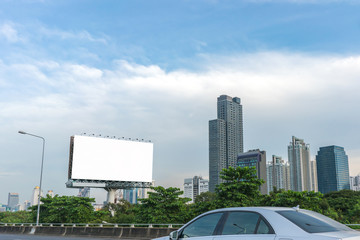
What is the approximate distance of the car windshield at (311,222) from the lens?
18.0 ft

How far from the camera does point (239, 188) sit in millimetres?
36375

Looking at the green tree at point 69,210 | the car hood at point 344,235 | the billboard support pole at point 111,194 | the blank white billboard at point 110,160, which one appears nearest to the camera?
the car hood at point 344,235

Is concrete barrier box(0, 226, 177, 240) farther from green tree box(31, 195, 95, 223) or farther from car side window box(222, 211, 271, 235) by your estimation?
green tree box(31, 195, 95, 223)

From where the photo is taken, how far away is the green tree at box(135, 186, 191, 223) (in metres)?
44.4

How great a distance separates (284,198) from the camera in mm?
37812

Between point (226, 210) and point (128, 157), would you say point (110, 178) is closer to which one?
point (128, 157)

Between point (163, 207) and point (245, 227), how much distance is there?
133 ft

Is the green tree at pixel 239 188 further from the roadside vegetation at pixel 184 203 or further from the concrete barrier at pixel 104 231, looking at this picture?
the concrete barrier at pixel 104 231

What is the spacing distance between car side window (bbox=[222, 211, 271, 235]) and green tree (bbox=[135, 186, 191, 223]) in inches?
1515

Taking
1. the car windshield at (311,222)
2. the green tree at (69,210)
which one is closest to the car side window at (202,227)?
the car windshield at (311,222)

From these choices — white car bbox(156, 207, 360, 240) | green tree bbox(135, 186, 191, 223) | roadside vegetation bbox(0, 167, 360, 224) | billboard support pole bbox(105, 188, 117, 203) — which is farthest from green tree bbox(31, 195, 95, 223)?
white car bbox(156, 207, 360, 240)

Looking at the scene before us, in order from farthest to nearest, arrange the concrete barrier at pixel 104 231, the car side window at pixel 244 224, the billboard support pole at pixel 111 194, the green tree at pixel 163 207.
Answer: the billboard support pole at pixel 111 194
the green tree at pixel 163 207
the concrete barrier at pixel 104 231
the car side window at pixel 244 224

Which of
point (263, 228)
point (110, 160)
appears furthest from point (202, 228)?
point (110, 160)

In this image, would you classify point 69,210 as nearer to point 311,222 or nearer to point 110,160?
point 110,160
